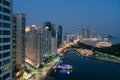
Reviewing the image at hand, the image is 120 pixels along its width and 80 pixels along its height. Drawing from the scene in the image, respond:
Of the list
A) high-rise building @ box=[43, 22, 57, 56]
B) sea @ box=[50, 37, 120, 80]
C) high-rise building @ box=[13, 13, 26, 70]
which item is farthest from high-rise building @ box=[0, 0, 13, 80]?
high-rise building @ box=[43, 22, 57, 56]

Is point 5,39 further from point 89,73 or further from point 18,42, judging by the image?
point 89,73

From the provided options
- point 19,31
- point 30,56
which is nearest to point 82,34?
point 30,56

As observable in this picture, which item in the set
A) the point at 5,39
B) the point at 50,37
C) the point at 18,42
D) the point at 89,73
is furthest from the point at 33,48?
the point at 5,39

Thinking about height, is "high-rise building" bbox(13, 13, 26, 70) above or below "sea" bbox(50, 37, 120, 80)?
above

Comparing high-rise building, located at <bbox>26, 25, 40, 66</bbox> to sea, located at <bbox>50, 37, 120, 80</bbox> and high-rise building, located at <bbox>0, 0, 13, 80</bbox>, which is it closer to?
sea, located at <bbox>50, 37, 120, 80</bbox>

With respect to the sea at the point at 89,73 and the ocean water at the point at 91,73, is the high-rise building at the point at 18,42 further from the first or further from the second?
the ocean water at the point at 91,73

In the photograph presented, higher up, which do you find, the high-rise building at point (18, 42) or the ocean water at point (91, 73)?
the high-rise building at point (18, 42)

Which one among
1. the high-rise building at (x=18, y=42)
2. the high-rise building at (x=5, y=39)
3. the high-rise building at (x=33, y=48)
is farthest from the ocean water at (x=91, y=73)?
the high-rise building at (x=5, y=39)

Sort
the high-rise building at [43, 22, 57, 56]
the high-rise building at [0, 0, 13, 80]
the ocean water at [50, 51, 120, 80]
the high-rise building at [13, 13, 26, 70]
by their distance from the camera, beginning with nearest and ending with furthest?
1. the high-rise building at [0, 0, 13, 80]
2. the high-rise building at [13, 13, 26, 70]
3. the ocean water at [50, 51, 120, 80]
4. the high-rise building at [43, 22, 57, 56]
